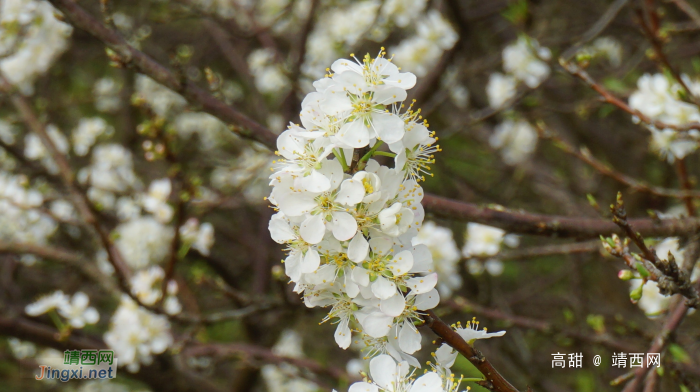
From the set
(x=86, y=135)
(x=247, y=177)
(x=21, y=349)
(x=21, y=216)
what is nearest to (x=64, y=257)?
(x=21, y=216)

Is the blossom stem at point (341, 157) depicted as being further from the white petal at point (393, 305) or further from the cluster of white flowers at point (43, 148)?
the cluster of white flowers at point (43, 148)

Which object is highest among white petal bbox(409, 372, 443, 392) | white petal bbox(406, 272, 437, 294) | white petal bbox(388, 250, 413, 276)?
white petal bbox(388, 250, 413, 276)

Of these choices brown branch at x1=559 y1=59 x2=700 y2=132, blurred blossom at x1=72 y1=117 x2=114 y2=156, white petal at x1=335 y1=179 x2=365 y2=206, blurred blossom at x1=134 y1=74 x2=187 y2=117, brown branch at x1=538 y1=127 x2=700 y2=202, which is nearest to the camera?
white petal at x1=335 y1=179 x2=365 y2=206

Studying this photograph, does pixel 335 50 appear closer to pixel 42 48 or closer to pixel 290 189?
pixel 42 48

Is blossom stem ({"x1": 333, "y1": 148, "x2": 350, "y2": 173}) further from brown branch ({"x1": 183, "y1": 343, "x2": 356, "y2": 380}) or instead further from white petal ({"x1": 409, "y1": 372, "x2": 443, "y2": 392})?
brown branch ({"x1": 183, "y1": 343, "x2": 356, "y2": 380})

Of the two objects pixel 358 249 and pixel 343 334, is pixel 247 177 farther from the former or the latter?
pixel 358 249

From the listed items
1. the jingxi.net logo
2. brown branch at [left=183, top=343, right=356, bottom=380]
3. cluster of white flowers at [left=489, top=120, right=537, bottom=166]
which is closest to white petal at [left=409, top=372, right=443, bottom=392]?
brown branch at [left=183, top=343, right=356, bottom=380]

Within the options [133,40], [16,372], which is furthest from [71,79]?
[133,40]

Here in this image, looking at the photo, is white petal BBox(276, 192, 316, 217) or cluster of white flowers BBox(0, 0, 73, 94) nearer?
white petal BBox(276, 192, 316, 217)
